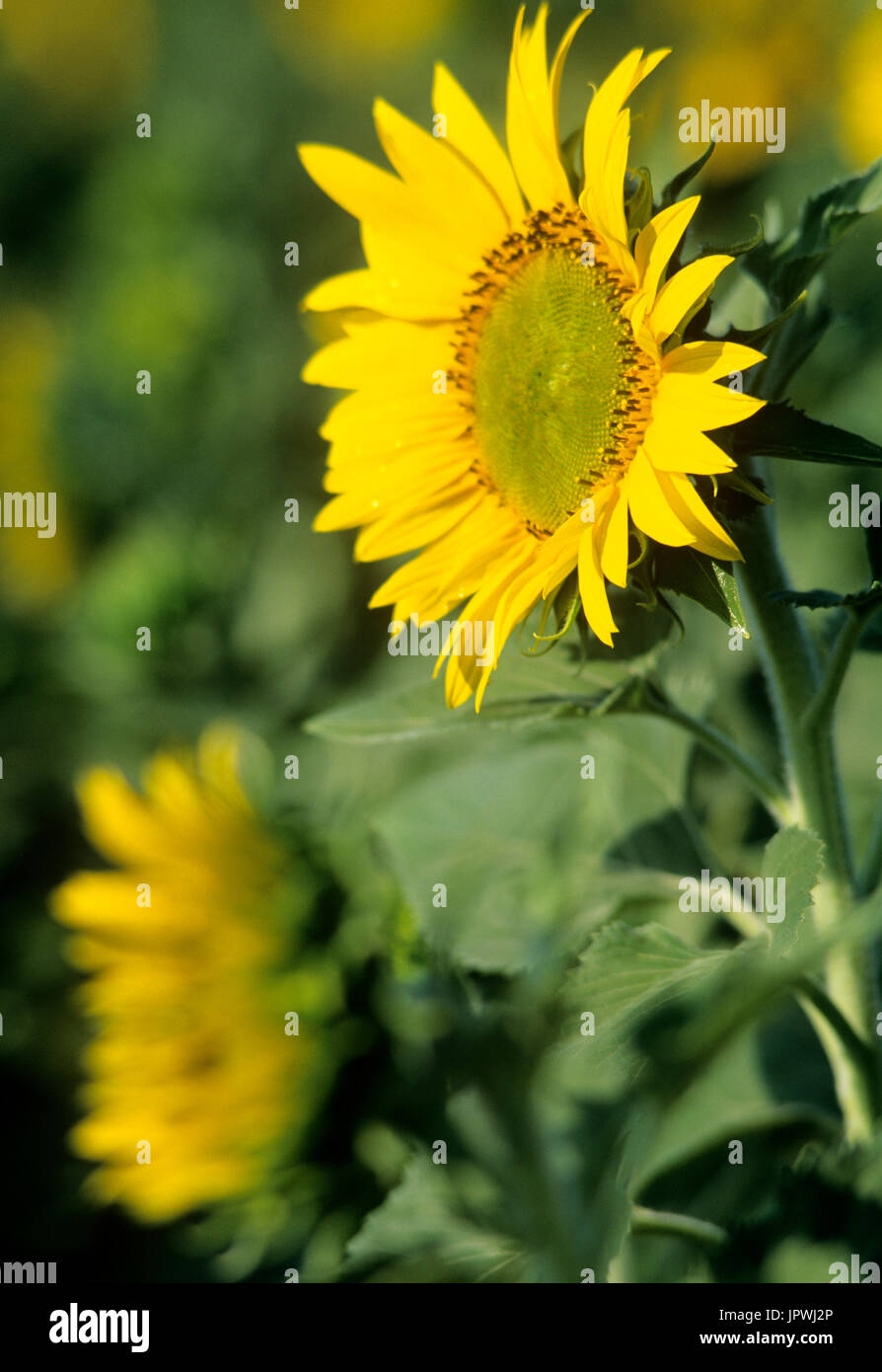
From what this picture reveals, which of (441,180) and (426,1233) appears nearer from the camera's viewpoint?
(441,180)

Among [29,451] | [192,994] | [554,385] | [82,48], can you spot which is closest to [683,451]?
[554,385]

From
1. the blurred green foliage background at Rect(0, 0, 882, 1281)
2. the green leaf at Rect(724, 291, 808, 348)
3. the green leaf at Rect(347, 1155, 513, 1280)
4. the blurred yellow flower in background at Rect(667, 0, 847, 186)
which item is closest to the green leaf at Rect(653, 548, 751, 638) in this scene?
the green leaf at Rect(724, 291, 808, 348)

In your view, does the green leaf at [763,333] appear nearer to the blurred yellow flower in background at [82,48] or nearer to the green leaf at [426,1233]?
the green leaf at [426,1233]

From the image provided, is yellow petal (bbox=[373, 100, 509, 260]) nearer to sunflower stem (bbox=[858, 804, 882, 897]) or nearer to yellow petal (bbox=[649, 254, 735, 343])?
yellow petal (bbox=[649, 254, 735, 343])

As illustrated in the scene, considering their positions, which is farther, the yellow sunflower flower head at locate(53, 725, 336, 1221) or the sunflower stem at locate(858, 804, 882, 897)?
the yellow sunflower flower head at locate(53, 725, 336, 1221)

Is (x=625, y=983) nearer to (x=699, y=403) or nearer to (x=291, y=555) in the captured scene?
(x=699, y=403)
